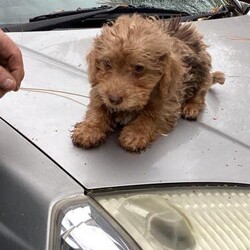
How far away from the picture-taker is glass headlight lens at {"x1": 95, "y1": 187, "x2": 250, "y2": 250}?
1833 mm

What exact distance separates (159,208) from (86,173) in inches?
10.0

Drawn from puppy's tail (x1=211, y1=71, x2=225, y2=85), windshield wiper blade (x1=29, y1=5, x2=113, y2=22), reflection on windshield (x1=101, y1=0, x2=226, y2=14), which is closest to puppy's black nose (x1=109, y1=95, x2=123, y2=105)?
puppy's tail (x1=211, y1=71, x2=225, y2=85)

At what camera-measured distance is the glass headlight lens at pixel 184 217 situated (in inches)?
72.2

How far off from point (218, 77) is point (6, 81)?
104cm

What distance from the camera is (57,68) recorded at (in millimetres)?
2582

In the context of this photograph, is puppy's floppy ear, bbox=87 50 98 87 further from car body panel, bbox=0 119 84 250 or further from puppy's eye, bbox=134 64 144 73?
car body panel, bbox=0 119 84 250

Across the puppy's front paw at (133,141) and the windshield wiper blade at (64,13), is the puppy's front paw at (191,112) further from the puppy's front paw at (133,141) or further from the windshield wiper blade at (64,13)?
the windshield wiper blade at (64,13)

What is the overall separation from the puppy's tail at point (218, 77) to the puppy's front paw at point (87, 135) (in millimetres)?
718

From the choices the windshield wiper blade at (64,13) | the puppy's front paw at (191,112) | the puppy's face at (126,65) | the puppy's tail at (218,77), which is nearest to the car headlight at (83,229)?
the puppy's face at (126,65)

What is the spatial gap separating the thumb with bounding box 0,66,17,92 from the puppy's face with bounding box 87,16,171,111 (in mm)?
292

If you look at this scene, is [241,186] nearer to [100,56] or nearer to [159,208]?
[159,208]

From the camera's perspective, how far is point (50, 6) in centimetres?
318

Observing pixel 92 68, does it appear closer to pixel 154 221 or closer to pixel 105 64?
pixel 105 64

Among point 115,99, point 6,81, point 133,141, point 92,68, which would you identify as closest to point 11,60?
point 6,81
